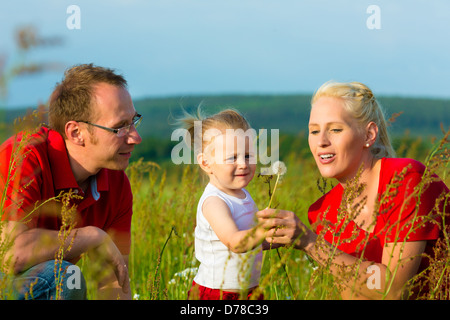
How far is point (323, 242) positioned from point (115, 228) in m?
1.96

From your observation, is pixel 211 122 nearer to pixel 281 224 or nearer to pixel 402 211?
pixel 281 224

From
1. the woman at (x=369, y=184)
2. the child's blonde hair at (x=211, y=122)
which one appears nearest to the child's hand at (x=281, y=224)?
the woman at (x=369, y=184)

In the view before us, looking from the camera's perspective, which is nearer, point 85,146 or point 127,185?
point 85,146

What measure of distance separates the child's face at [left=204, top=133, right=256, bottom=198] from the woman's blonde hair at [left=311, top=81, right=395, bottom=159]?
0.64 metres

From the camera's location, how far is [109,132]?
3355 millimetres

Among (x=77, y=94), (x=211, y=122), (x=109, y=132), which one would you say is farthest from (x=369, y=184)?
(x=77, y=94)

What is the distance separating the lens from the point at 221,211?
8.66 ft

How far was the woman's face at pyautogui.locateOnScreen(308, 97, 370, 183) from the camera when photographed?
295 cm

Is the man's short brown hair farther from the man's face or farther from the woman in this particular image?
the woman

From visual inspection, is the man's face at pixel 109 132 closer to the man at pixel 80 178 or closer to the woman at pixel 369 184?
the man at pixel 80 178

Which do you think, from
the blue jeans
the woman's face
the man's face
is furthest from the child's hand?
the man's face

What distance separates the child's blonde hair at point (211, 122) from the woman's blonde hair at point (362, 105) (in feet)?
1.73
